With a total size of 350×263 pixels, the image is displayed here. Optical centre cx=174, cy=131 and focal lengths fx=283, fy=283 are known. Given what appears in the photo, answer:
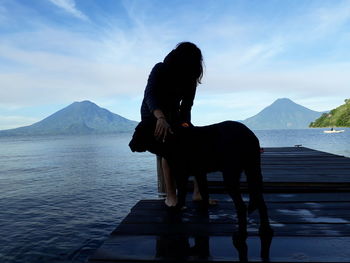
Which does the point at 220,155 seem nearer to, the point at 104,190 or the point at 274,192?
the point at 274,192

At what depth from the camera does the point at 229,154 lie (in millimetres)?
2801

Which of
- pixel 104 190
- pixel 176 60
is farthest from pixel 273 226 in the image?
pixel 104 190

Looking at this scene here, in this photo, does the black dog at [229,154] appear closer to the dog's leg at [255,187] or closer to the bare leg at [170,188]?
the dog's leg at [255,187]

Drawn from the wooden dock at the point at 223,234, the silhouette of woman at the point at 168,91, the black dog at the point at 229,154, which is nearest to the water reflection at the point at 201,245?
the wooden dock at the point at 223,234

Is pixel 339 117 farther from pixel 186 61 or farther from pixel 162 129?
pixel 162 129

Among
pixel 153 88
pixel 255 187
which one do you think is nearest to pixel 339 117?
pixel 153 88

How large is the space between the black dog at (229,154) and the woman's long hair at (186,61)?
854 mm

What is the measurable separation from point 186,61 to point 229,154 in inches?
54.2

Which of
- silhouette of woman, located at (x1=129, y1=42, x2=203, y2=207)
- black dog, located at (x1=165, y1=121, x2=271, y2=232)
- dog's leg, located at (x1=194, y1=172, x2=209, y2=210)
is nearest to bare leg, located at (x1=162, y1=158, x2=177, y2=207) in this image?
→ dog's leg, located at (x1=194, y1=172, x2=209, y2=210)

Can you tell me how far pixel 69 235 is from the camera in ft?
28.3

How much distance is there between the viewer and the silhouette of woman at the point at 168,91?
3.51m

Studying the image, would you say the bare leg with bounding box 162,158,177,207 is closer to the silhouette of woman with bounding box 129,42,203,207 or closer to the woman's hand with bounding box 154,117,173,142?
the silhouette of woman with bounding box 129,42,203,207

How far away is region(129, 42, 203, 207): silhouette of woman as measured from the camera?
3.51 metres

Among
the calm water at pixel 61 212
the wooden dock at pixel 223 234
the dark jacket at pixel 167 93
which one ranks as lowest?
the calm water at pixel 61 212
